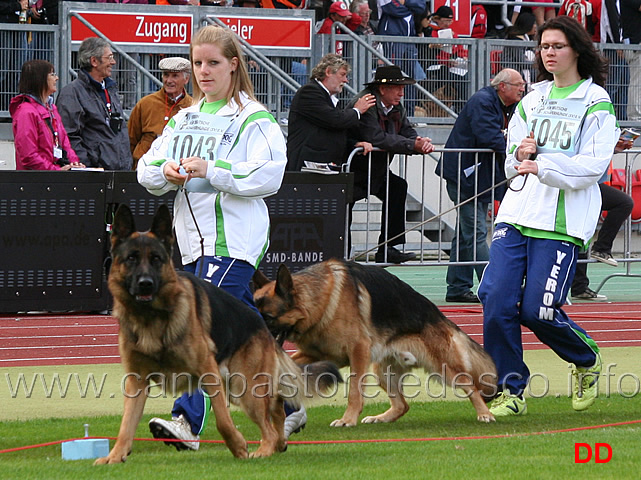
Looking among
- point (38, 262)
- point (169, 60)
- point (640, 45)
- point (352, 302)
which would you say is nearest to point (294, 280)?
point (352, 302)

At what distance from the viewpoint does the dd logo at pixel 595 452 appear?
202 inches

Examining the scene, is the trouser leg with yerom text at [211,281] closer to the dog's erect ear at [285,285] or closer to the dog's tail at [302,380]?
the dog's tail at [302,380]

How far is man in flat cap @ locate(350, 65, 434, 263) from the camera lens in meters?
11.7

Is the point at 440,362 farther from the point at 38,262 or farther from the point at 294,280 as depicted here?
the point at 38,262

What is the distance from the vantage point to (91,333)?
10.1 meters

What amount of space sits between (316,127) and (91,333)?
3092 millimetres

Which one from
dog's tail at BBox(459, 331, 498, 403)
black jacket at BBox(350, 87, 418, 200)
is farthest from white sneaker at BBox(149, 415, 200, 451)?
black jacket at BBox(350, 87, 418, 200)

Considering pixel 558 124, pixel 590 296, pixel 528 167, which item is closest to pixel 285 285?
pixel 528 167

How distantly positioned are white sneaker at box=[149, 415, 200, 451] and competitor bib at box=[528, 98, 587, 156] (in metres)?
2.62

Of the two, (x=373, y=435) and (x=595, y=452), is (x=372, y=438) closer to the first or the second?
(x=373, y=435)

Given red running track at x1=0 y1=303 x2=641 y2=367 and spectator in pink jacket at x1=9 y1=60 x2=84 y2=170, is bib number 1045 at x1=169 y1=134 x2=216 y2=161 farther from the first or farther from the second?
spectator in pink jacket at x1=9 y1=60 x2=84 y2=170

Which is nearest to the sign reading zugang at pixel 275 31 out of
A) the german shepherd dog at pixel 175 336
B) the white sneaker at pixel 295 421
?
the white sneaker at pixel 295 421

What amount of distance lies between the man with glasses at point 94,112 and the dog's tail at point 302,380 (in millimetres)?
6119

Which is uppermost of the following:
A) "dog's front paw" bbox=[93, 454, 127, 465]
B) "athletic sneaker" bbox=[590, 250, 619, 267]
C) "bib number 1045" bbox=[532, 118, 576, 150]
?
"bib number 1045" bbox=[532, 118, 576, 150]
